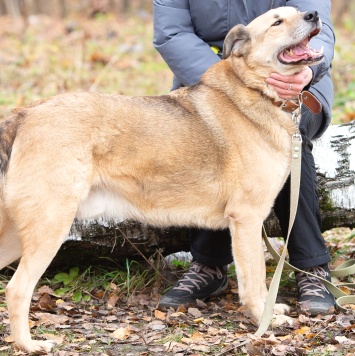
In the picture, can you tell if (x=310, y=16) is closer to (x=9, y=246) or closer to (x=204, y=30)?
(x=204, y=30)

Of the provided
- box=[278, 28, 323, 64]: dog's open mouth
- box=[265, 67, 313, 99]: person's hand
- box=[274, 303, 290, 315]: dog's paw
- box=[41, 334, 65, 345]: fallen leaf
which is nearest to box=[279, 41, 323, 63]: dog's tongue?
box=[278, 28, 323, 64]: dog's open mouth

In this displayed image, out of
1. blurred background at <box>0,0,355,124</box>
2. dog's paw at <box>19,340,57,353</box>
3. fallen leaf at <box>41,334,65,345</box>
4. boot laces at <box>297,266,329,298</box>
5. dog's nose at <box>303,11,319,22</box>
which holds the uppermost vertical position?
dog's nose at <box>303,11,319,22</box>

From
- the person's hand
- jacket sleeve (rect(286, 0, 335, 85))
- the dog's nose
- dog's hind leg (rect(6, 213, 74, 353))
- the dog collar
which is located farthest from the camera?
jacket sleeve (rect(286, 0, 335, 85))

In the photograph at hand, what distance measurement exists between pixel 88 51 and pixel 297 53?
25.5 ft

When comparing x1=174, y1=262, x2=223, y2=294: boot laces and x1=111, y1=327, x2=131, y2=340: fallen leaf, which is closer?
x1=111, y1=327, x2=131, y2=340: fallen leaf

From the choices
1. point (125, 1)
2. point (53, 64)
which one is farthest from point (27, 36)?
point (125, 1)

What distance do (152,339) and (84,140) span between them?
48.0 inches

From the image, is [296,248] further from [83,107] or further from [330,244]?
[83,107]

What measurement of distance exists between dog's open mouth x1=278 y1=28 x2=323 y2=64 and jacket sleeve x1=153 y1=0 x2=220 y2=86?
67cm

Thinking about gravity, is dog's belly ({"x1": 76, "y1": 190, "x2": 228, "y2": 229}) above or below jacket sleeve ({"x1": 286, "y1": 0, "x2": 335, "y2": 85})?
below

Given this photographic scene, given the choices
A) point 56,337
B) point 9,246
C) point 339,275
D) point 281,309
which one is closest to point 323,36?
point 339,275

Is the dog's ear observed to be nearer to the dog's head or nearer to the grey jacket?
the dog's head

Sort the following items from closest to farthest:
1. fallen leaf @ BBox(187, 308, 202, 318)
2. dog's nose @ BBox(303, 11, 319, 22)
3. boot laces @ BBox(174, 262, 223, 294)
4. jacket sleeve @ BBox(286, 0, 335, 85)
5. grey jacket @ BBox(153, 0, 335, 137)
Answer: dog's nose @ BBox(303, 11, 319, 22) < jacket sleeve @ BBox(286, 0, 335, 85) < fallen leaf @ BBox(187, 308, 202, 318) < grey jacket @ BBox(153, 0, 335, 137) < boot laces @ BBox(174, 262, 223, 294)

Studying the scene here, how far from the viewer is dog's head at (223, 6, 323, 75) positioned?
12.5ft
